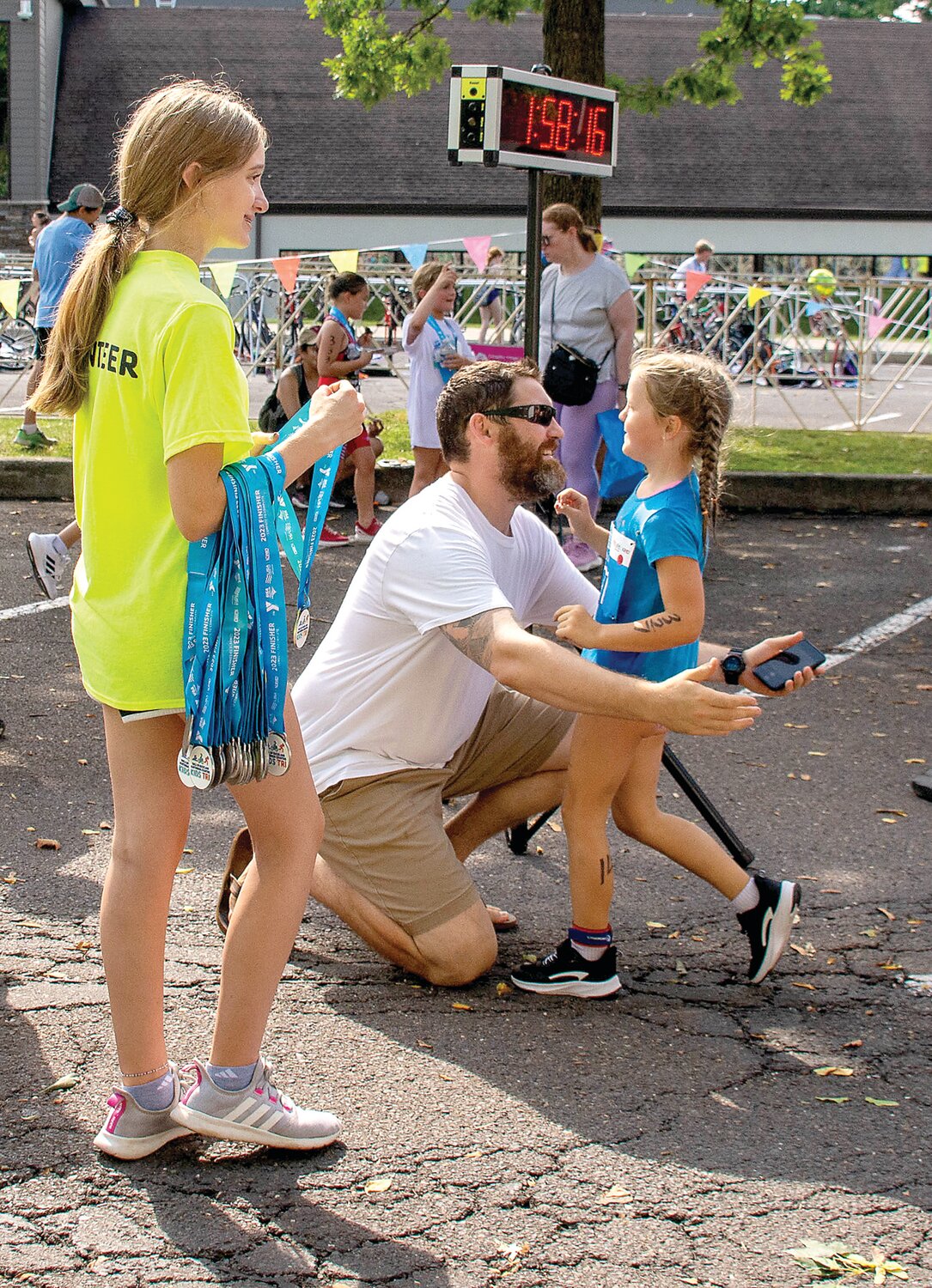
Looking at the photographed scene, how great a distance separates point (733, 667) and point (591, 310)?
580 centimetres

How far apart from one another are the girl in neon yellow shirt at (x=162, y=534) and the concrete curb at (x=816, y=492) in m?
8.21

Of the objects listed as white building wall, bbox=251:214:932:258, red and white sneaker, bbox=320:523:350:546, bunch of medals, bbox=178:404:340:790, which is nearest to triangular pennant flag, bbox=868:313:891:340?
red and white sneaker, bbox=320:523:350:546

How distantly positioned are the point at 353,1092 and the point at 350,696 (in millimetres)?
1041

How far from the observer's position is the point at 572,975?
361cm

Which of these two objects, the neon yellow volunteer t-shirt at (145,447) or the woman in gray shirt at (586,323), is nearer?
the neon yellow volunteer t-shirt at (145,447)

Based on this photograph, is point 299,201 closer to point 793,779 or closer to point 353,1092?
point 793,779

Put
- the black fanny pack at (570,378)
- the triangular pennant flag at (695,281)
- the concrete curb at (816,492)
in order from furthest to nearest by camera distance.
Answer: the triangular pennant flag at (695,281)
the concrete curb at (816,492)
the black fanny pack at (570,378)

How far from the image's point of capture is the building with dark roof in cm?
3322

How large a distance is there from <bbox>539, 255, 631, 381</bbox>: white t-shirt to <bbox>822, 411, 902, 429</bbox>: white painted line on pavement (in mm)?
7751

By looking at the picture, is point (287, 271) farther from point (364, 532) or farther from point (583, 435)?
point (583, 435)

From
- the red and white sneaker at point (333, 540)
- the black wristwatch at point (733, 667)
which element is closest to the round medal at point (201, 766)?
the black wristwatch at point (733, 667)

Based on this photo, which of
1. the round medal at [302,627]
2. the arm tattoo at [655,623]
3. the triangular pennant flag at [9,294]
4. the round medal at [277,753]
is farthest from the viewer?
the triangular pennant flag at [9,294]

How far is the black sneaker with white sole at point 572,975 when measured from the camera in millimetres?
3605

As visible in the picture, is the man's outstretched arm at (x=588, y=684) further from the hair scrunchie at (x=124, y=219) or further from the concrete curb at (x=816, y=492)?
the concrete curb at (x=816, y=492)
